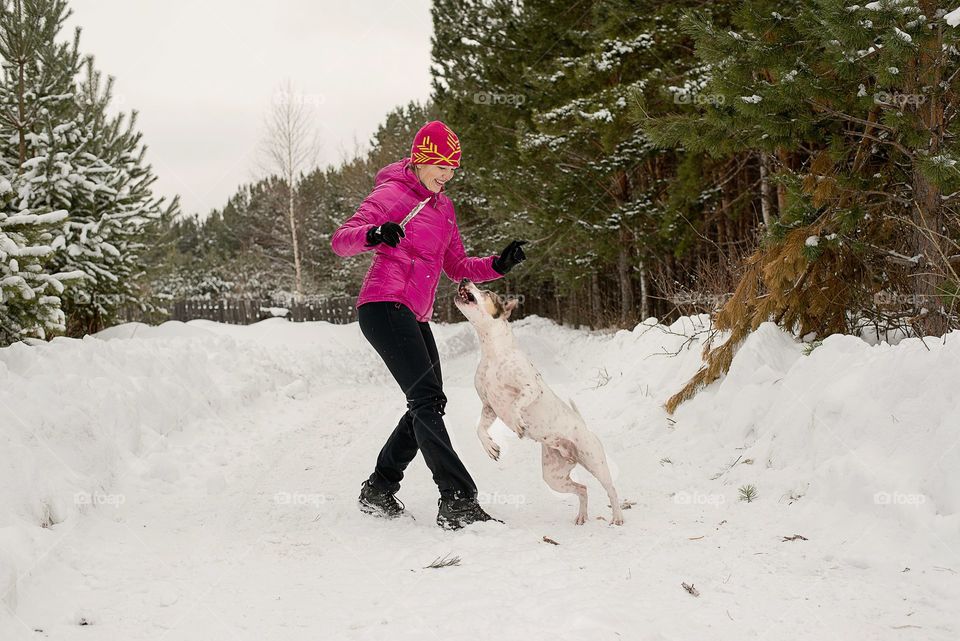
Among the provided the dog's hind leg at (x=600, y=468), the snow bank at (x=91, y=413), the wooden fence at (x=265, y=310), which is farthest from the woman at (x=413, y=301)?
the wooden fence at (x=265, y=310)

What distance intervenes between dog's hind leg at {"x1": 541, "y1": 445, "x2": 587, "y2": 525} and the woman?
47 centimetres

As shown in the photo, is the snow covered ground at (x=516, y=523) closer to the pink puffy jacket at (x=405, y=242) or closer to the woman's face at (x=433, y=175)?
the pink puffy jacket at (x=405, y=242)

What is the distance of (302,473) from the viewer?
5359 millimetres

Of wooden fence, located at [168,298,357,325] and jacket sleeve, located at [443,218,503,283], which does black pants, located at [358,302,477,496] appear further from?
wooden fence, located at [168,298,357,325]

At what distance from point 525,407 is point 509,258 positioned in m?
1.01

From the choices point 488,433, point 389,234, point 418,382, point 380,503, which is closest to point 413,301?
point 418,382

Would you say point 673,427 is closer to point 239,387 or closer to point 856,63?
point 856,63

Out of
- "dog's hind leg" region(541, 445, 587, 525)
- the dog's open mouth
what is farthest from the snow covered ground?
the dog's open mouth

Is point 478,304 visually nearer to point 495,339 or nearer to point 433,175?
point 495,339

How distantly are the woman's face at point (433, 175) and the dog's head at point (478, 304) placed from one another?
2.35 ft

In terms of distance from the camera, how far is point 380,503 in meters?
4.17

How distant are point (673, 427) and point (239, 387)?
5.48 meters

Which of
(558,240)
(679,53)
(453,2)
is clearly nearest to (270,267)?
(453,2)

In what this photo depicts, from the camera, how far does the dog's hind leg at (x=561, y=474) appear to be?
3.98m
